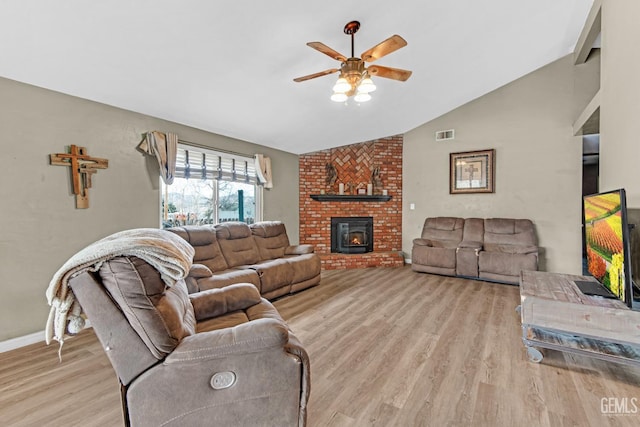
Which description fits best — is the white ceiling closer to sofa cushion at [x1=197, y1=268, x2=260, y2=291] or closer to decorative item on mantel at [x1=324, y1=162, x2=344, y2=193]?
decorative item on mantel at [x1=324, y1=162, x2=344, y2=193]

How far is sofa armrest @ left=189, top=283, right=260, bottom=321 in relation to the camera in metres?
1.89

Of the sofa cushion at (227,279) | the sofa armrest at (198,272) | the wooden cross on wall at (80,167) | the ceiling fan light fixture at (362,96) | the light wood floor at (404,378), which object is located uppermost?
the ceiling fan light fixture at (362,96)

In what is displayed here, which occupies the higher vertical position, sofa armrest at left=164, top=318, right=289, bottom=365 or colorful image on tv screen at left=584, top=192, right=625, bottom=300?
colorful image on tv screen at left=584, top=192, right=625, bottom=300

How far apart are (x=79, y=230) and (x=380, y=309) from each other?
3.22 meters

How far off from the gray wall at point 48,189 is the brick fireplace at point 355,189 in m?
3.07

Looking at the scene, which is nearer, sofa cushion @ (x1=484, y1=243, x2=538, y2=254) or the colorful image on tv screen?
the colorful image on tv screen

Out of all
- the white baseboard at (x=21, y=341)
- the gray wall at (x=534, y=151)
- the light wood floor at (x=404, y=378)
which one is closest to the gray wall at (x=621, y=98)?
the light wood floor at (x=404, y=378)

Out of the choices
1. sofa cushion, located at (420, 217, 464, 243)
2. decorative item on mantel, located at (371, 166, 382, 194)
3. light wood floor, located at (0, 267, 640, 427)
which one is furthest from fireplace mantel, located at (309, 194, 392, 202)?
light wood floor, located at (0, 267, 640, 427)

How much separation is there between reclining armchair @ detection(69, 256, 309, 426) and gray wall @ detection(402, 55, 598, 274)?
4.85 metres

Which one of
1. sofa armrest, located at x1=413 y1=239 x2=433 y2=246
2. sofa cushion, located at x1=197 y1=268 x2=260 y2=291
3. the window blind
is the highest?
the window blind

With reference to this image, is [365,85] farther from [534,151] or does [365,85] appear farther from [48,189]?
[534,151]

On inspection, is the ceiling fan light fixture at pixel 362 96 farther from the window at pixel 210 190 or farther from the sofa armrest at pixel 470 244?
the sofa armrest at pixel 470 244

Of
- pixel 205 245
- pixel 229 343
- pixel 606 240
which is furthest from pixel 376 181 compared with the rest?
pixel 229 343

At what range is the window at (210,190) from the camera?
3857 millimetres
